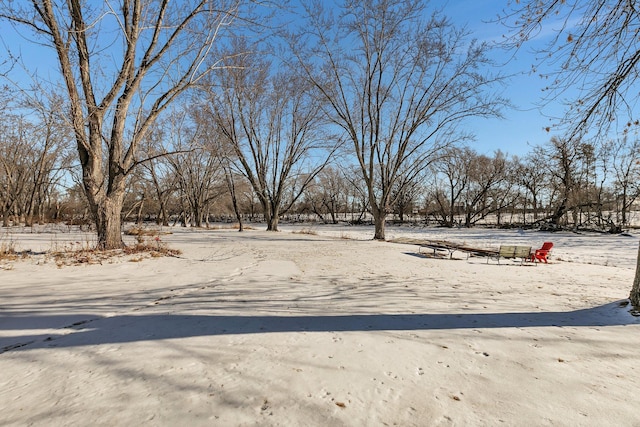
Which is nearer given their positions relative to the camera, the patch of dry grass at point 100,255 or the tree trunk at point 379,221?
the patch of dry grass at point 100,255

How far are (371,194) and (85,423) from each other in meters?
17.2

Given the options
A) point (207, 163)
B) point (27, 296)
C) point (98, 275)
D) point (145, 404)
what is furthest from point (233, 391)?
point (207, 163)

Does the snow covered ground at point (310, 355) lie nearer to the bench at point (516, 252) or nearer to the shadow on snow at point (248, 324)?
the shadow on snow at point (248, 324)

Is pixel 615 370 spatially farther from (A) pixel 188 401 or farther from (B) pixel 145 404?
(B) pixel 145 404

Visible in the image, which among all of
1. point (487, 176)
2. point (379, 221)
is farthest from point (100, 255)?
point (487, 176)

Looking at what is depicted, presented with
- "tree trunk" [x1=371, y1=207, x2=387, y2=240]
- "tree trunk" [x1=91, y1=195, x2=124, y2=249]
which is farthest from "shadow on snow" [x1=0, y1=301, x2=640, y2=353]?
"tree trunk" [x1=371, y1=207, x2=387, y2=240]

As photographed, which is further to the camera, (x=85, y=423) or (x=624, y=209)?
(x=624, y=209)

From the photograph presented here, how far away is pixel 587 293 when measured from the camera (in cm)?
596

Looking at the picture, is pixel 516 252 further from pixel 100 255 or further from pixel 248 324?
pixel 100 255

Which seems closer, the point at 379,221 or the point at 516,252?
the point at 516,252

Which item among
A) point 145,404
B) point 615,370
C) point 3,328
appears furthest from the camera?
point 3,328

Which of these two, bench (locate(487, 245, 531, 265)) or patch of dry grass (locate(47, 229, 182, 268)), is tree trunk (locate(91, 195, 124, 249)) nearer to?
patch of dry grass (locate(47, 229, 182, 268))

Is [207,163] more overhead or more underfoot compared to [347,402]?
more overhead

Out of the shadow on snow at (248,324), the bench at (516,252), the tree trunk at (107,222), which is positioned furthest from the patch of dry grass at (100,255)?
the bench at (516,252)
